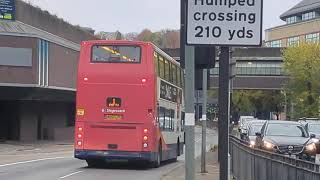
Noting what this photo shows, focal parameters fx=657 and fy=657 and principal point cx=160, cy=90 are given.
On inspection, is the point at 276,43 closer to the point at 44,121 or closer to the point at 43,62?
the point at 44,121

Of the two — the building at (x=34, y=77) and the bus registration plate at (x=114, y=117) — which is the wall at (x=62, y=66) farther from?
the bus registration plate at (x=114, y=117)

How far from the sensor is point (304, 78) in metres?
72.9

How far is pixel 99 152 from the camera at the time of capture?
24.0m

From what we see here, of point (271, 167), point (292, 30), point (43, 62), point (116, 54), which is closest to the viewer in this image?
point (271, 167)

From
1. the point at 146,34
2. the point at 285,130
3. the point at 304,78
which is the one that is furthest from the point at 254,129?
the point at 146,34

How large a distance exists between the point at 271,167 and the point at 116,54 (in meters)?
13.9

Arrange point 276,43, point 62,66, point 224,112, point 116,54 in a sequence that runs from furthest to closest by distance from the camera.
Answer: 1. point 276,43
2. point 62,66
3. point 116,54
4. point 224,112

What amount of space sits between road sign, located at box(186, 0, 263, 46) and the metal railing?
1.91 meters

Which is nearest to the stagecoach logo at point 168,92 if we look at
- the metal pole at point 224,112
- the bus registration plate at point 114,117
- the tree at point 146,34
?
the bus registration plate at point 114,117

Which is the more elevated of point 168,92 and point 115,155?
point 168,92

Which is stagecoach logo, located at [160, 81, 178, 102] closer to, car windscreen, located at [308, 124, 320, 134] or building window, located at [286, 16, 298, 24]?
car windscreen, located at [308, 124, 320, 134]

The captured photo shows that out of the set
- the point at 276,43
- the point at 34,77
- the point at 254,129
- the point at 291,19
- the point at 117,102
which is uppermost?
the point at 291,19

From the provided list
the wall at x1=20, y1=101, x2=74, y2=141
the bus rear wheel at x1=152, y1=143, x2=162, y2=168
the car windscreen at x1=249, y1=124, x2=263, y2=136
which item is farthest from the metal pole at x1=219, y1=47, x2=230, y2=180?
the wall at x1=20, y1=101, x2=74, y2=141

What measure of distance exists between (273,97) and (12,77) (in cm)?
5983
